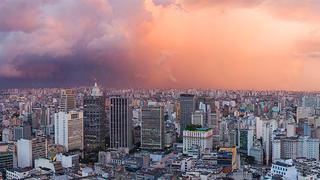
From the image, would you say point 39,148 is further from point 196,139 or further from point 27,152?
point 196,139

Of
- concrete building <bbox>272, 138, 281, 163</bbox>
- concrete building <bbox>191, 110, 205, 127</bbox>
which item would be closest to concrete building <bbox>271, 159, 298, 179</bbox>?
concrete building <bbox>272, 138, 281, 163</bbox>

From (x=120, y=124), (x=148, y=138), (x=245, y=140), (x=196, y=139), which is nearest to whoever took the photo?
(x=196, y=139)

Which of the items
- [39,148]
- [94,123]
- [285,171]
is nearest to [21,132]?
[94,123]

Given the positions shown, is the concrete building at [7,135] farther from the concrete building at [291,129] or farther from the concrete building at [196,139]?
the concrete building at [291,129]

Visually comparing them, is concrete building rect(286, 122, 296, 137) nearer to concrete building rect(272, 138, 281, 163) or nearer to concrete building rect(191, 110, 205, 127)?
concrete building rect(272, 138, 281, 163)

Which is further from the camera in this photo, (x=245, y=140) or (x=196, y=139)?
(x=245, y=140)

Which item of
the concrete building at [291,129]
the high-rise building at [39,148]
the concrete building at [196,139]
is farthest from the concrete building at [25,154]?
the concrete building at [291,129]
